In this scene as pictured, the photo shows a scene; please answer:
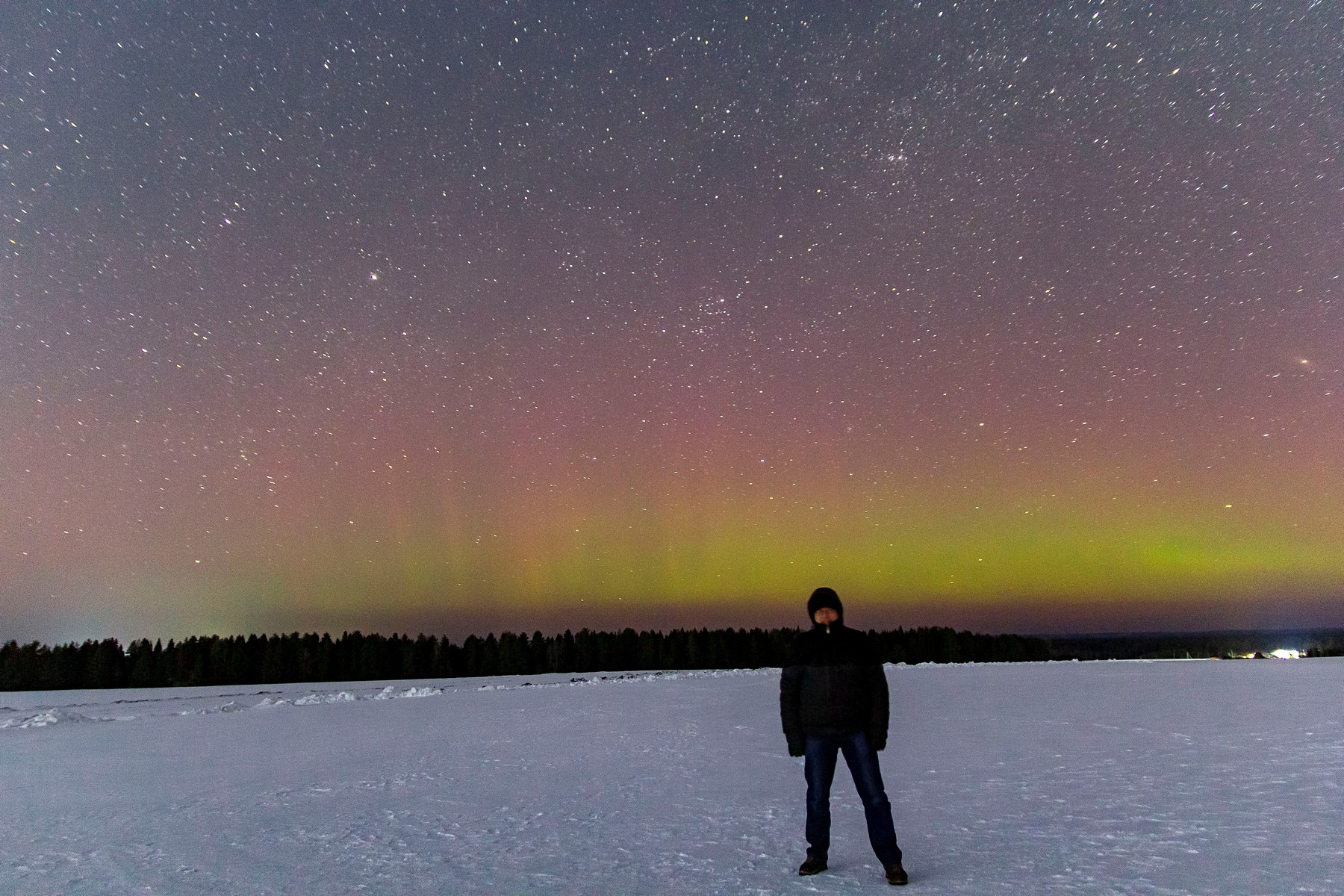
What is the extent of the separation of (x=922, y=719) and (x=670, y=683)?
19841 mm

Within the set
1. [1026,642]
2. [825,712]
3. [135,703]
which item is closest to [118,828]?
[825,712]

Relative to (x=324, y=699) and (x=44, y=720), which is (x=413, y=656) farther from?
(x=44, y=720)

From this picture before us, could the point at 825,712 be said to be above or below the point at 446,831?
above

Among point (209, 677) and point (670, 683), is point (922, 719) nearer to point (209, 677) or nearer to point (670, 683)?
point (670, 683)

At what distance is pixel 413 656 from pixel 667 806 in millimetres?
62352

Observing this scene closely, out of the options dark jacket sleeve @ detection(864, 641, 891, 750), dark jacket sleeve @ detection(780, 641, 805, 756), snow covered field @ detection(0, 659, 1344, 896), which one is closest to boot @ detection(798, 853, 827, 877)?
snow covered field @ detection(0, 659, 1344, 896)

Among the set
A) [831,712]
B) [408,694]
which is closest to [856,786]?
[831,712]

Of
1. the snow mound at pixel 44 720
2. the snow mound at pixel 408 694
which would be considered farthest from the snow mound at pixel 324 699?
the snow mound at pixel 44 720

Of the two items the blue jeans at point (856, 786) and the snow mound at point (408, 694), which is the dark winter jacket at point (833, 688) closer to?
the blue jeans at point (856, 786)

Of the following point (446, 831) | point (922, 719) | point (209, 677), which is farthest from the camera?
point (209, 677)

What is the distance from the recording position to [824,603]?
20.5 feet

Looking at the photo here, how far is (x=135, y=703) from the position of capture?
30.2 m

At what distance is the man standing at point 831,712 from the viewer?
599 cm

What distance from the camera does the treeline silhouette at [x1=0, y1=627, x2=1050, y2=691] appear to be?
54.8 meters
